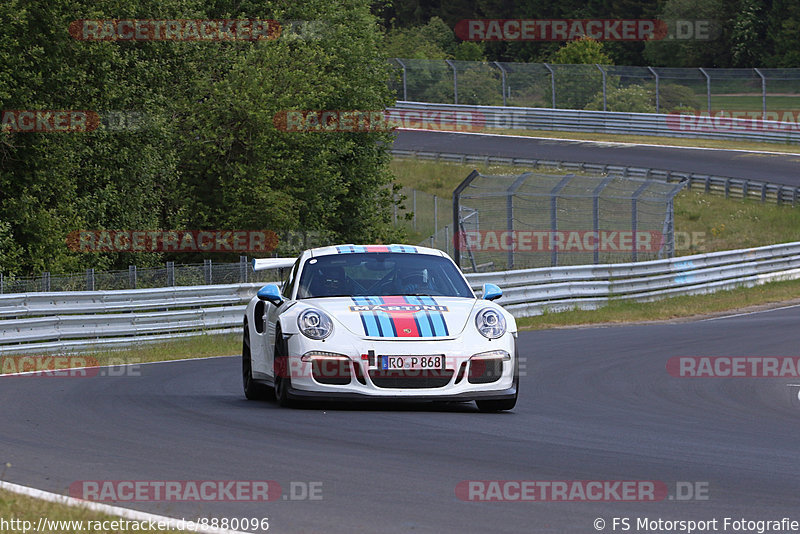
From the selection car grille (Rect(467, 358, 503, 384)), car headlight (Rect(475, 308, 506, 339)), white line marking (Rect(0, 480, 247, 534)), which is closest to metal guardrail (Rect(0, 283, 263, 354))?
car headlight (Rect(475, 308, 506, 339))

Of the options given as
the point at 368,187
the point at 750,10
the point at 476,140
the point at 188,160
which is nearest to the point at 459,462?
the point at 188,160

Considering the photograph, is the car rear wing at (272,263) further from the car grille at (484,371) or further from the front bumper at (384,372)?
the car grille at (484,371)

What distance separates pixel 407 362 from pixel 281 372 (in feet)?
3.60

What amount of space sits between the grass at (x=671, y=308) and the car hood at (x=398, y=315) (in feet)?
38.8

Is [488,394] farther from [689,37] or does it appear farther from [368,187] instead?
[689,37]

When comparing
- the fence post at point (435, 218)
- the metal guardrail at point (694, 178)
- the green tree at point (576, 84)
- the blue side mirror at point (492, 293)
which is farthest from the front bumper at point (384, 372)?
the green tree at point (576, 84)

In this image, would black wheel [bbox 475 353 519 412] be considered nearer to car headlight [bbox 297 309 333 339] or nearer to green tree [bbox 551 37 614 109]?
car headlight [bbox 297 309 333 339]

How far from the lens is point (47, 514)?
18.1ft

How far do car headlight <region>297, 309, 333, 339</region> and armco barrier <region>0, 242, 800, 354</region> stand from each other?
794 cm

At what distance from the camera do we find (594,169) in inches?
1704

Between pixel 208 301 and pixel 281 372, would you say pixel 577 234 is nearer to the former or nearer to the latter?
pixel 208 301

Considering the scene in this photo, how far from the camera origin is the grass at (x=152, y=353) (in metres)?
15.3

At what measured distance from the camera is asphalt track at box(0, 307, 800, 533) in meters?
5.74

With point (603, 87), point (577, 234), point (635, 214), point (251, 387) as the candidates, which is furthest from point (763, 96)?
point (251, 387)
